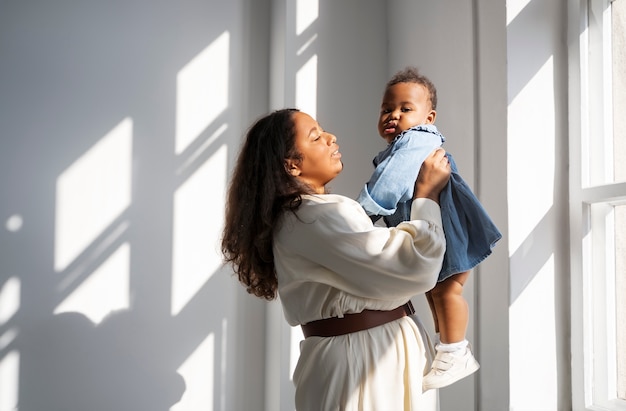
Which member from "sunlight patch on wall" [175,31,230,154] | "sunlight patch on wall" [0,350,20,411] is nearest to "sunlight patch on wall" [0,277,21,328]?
"sunlight patch on wall" [0,350,20,411]

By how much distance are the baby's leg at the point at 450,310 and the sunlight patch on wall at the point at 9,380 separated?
5.41 feet

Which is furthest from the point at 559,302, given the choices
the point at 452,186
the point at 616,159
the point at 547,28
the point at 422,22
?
the point at 422,22

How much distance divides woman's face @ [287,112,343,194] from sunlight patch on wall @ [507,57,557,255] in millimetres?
646

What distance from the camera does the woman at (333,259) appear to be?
1604 millimetres

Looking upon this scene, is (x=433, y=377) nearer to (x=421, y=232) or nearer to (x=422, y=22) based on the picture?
(x=421, y=232)

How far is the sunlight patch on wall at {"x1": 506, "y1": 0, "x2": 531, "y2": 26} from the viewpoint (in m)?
2.14

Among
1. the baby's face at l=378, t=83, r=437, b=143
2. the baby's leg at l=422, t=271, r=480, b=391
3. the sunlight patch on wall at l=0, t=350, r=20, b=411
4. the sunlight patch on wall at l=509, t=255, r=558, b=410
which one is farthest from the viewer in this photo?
the sunlight patch on wall at l=0, t=350, r=20, b=411

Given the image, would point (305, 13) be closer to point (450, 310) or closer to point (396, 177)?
point (396, 177)

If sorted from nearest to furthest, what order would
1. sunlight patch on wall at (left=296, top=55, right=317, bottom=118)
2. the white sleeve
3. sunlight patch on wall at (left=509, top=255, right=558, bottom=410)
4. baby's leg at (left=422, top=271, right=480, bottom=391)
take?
the white sleeve, baby's leg at (left=422, top=271, right=480, bottom=391), sunlight patch on wall at (left=509, top=255, right=558, bottom=410), sunlight patch on wall at (left=296, top=55, right=317, bottom=118)

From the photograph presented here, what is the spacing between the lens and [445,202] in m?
1.75

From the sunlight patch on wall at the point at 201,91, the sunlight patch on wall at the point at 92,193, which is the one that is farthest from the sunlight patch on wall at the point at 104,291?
the sunlight patch on wall at the point at 201,91

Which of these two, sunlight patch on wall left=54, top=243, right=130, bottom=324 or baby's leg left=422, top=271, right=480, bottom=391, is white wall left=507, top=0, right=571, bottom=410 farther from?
sunlight patch on wall left=54, top=243, right=130, bottom=324

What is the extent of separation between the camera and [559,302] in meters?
2.16

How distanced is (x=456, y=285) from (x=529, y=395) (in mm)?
570
